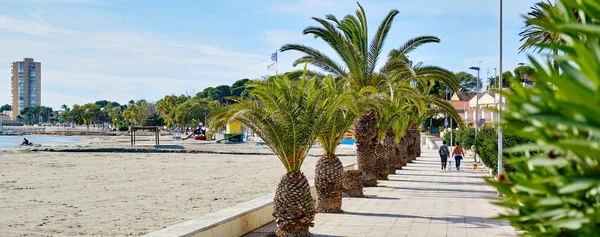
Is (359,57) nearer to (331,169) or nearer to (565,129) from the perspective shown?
(331,169)

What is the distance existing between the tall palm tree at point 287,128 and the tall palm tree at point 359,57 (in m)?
7.07

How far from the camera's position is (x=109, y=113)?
170500 mm

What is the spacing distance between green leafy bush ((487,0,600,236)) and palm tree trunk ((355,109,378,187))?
57.5 ft

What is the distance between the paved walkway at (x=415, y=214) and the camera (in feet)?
42.1

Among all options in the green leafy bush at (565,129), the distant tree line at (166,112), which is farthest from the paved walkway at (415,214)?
the distant tree line at (166,112)

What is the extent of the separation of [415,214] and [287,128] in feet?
16.0

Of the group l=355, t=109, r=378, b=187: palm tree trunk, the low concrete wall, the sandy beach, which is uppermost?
l=355, t=109, r=378, b=187: palm tree trunk

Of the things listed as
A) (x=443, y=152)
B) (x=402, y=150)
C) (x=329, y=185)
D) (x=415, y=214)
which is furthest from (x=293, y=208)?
(x=402, y=150)

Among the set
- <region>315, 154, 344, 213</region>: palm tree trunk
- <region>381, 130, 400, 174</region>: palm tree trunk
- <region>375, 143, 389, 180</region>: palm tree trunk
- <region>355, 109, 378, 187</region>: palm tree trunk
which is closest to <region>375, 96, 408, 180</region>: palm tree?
<region>375, 143, 389, 180</region>: palm tree trunk

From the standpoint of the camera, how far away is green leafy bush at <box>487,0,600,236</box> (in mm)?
1986

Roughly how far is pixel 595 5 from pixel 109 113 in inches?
6906

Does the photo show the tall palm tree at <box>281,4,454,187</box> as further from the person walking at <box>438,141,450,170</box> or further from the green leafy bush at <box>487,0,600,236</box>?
the green leafy bush at <box>487,0,600,236</box>

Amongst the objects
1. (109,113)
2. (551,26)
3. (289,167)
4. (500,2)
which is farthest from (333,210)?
(109,113)

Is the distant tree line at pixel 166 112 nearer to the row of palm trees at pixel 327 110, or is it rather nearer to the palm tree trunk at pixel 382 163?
the palm tree trunk at pixel 382 163
